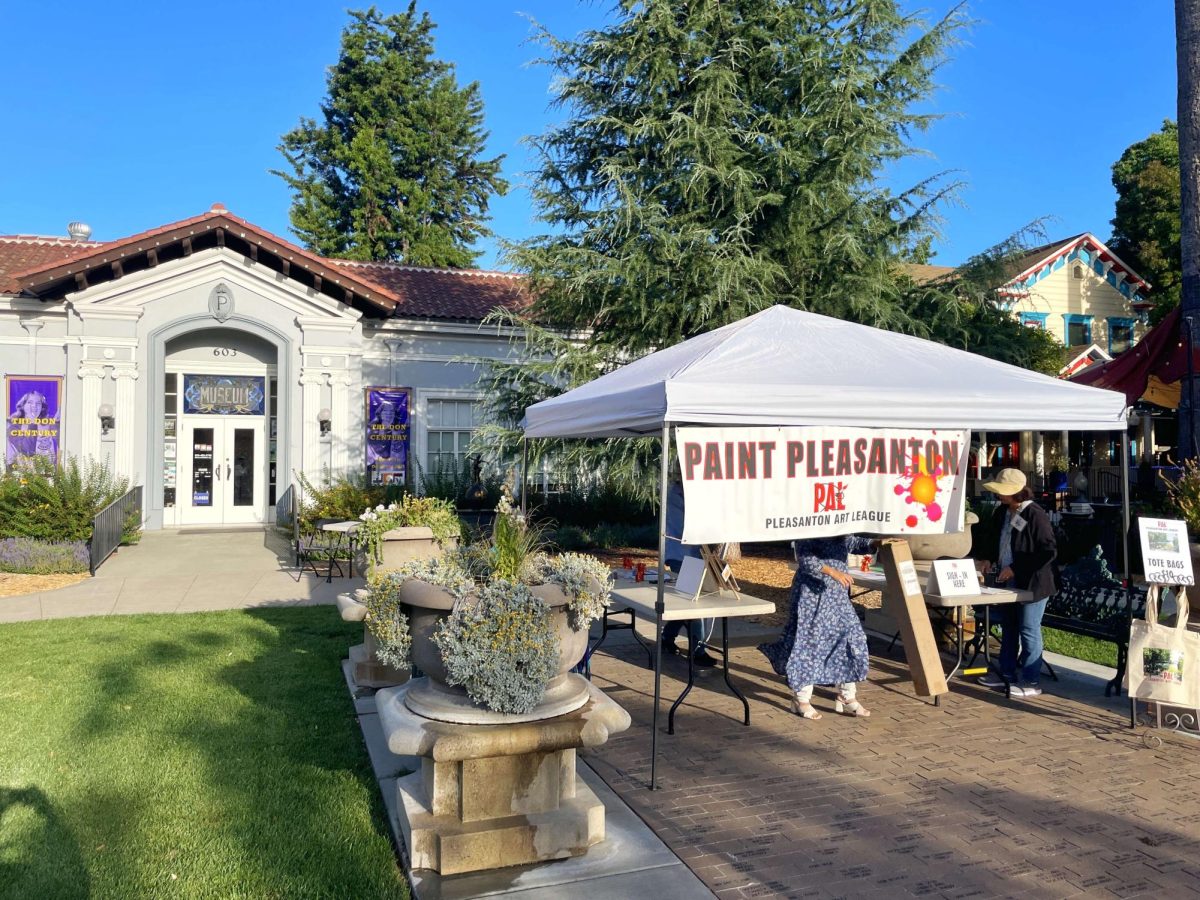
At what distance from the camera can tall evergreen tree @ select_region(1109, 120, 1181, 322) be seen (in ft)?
101

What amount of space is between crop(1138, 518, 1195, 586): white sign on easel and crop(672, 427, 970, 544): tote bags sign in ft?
3.65

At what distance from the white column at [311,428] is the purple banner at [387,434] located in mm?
1051

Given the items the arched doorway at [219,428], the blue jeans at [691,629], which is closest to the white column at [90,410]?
the arched doorway at [219,428]

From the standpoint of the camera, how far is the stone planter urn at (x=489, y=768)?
12.0 feet

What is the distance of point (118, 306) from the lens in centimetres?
1642

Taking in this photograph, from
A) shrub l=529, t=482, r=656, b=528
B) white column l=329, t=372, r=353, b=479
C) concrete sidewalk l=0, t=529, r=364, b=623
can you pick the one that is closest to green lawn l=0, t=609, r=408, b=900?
concrete sidewalk l=0, t=529, r=364, b=623

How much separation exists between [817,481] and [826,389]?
0.64 meters

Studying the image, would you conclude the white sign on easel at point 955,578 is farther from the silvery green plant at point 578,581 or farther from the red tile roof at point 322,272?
the red tile roof at point 322,272

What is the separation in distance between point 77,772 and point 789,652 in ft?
14.1

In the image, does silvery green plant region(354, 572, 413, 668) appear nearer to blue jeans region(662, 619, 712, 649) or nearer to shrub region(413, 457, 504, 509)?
blue jeans region(662, 619, 712, 649)

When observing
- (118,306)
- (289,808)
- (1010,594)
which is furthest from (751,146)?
(118,306)

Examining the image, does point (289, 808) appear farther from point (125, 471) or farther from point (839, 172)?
point (125, 471)

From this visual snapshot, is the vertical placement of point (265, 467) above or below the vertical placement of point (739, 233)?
below

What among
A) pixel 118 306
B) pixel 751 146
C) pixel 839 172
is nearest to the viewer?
pixel 839 172
